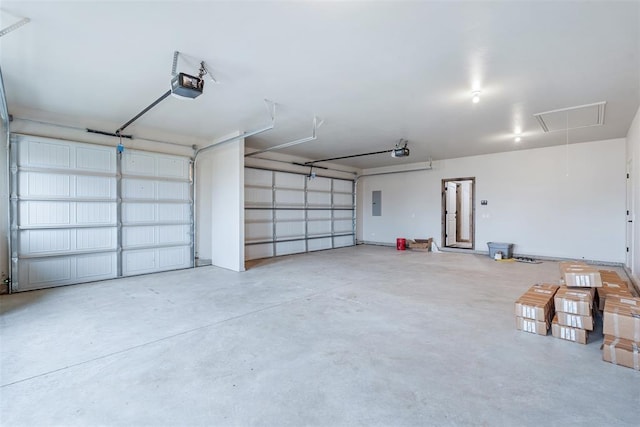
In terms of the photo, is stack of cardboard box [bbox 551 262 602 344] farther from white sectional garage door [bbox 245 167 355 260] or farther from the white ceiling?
white sectional garage door [bbox 245 167 355 260]

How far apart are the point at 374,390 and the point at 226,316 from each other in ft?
6.80

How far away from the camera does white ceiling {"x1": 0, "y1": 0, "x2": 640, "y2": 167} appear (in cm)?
242

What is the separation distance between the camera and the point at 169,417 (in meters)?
1.80

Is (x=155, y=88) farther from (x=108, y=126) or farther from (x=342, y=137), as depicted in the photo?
(x=342, y=137)

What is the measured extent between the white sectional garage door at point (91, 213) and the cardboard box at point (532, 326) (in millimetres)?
5976

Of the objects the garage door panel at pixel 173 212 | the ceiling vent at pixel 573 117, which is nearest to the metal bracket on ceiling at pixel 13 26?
the garage door panel at pixel 173 212

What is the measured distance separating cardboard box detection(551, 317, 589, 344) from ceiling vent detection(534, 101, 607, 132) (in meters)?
3.52

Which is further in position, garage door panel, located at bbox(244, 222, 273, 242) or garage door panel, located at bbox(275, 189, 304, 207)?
garage door panel, located at bbox(275, 189, 304, 207)

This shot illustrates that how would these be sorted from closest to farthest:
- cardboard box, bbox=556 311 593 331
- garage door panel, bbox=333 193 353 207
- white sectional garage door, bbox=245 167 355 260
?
cardboard box, bbox=556 311 593 331 < white sectional garage door, bbox=245 167 355 260 < garage door panel, bbox=333 193 353 207

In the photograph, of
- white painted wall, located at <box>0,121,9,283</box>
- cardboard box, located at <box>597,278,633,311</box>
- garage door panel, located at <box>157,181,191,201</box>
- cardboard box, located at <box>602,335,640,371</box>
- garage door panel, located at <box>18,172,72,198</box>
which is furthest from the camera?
garage door panel, located at <box>157,181,191,201</box>

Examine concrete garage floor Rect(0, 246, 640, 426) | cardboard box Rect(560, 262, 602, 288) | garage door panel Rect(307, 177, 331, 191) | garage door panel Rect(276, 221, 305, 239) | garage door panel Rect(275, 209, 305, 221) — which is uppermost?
garage door panel Rect(307, 177, 331, 191)

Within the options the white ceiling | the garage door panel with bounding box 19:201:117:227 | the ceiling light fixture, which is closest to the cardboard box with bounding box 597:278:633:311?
the white ceiling

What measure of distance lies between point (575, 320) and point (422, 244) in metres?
6.43

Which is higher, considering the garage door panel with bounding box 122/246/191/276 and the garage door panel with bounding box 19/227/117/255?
the garage door panel with bounding box 19/227/117/255
